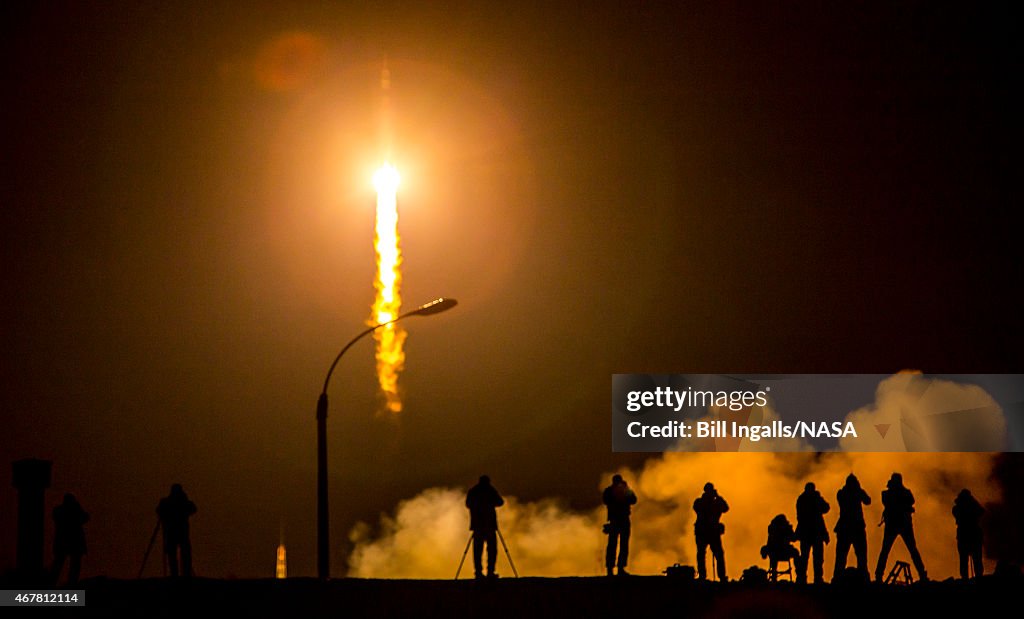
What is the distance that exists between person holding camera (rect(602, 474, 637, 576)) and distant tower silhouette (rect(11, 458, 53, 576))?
1093 centimetres

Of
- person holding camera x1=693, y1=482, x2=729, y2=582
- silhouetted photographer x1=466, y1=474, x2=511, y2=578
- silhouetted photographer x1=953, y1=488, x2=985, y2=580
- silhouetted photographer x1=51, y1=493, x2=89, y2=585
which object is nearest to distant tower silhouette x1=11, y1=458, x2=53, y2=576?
silhouetted photographer x1=51, y1=493, x2=89, y2=585

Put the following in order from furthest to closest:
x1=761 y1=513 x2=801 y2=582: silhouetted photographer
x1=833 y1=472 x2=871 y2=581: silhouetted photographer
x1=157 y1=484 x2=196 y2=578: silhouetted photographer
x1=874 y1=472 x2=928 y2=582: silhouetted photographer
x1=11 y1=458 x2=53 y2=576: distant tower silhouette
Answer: x1=761 y1=513 x2=801 y2=582: silhouetted photographer → x1=157 y1=484 x2=196 y2=578: silhouetted photographer → x1=833 y1=472 x2=871 y2=581: silhouetted photographer → x1=874 y1=472 x2=928 y2=582: silhouetted photographer → x1=11 y1=458 x2=53 y2=576: distant tower silhouette

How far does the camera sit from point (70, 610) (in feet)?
95.3

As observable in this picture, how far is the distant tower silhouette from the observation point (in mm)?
30641

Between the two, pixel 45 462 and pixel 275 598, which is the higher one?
pixel 45 462

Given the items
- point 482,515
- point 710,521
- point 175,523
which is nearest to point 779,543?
point 710,521

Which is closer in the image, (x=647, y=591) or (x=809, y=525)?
(x=647, y=591)

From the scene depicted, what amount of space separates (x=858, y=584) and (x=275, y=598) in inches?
433

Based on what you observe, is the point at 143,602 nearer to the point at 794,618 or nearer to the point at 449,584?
the point at 449,584

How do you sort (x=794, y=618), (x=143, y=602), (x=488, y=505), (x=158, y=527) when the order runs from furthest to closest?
1. (x=158, y=527)
2. (x=488, y=505)
3. (x=143, y=602)
4. (x=794, y=618)

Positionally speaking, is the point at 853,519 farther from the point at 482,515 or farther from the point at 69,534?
the point at 69,534

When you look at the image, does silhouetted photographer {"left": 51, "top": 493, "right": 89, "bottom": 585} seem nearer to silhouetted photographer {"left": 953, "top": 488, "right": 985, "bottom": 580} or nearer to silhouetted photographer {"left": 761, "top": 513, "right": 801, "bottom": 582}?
silhouetted photographer {"left": 761, "top": 513, "right": 801, "bottom": 582}

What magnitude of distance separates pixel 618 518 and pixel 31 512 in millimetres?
11515

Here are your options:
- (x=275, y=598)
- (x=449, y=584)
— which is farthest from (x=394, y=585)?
(x=275, y=598)
